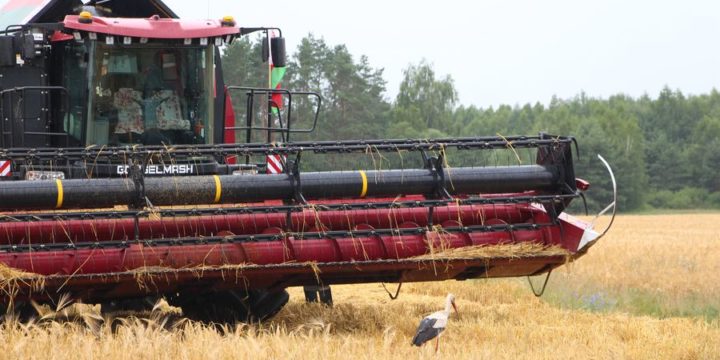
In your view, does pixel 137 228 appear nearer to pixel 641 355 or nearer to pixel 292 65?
pixel 641 355

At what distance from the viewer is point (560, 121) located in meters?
74.7

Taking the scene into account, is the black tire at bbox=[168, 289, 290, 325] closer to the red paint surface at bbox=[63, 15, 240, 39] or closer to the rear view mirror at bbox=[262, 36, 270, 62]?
the red paint surface at bbox=[63, 15, 240, 39]

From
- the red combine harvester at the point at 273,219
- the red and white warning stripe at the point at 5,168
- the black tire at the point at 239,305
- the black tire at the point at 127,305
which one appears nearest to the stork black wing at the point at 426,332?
the red combine harvester at the point at 273,219

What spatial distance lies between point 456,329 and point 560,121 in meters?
68.9

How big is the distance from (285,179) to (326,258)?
21.5 inches

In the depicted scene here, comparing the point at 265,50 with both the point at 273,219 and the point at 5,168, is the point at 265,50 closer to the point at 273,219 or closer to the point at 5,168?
the point at 5,168

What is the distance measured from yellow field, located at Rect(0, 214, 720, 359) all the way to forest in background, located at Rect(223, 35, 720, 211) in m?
22.0

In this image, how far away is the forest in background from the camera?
158 feet

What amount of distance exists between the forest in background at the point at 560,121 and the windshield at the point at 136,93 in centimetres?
2348

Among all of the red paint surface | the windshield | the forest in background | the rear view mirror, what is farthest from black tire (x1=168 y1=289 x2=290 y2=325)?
the forest in background

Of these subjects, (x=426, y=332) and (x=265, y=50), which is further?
(x=265, y=50)

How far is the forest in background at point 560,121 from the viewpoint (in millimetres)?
48062

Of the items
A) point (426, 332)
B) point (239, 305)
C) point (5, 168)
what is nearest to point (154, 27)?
point (5, 168)

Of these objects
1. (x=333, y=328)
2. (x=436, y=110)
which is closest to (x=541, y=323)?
(x=333, y=328)
